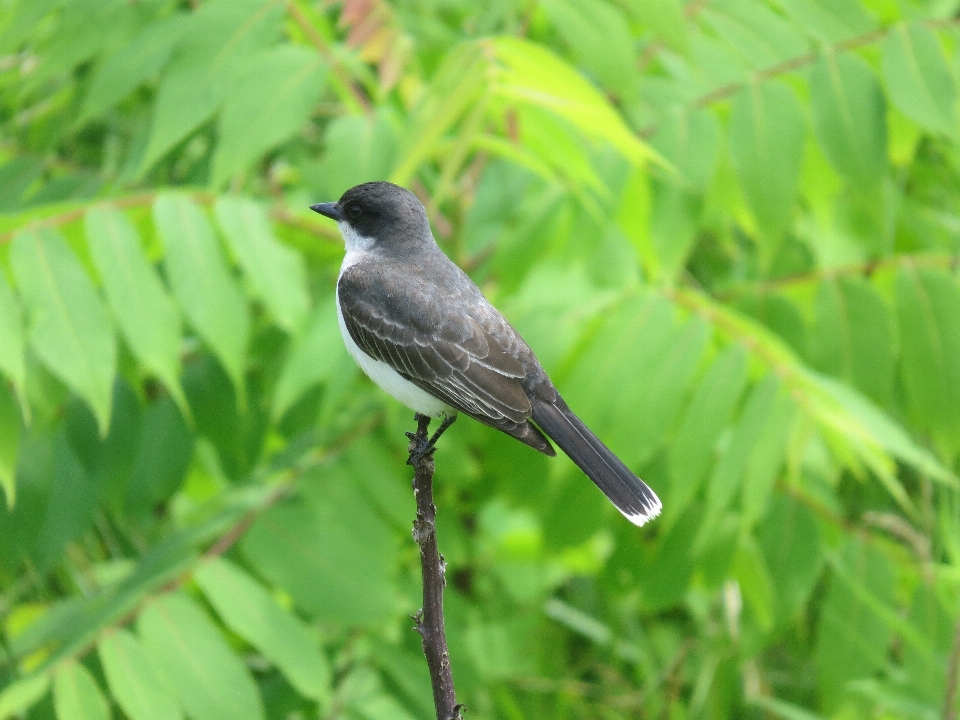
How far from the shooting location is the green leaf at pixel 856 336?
412 cm

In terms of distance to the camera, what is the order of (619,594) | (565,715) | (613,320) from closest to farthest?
1. (613,320)
2. (619,594)
3. (565,715)

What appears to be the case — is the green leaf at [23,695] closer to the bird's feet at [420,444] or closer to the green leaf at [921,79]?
the bird's feet at [420,444]

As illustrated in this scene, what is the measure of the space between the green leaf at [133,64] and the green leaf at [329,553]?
69.1 inches

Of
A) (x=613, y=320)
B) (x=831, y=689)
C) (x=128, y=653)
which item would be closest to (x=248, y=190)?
(x=613, y=320)

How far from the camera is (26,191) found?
15.4 feet

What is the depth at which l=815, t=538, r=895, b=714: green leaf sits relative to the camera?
3967mm

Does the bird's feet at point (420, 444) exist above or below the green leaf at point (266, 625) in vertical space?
above

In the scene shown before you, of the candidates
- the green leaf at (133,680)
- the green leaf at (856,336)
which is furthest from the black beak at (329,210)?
the green leaf at (856,336)

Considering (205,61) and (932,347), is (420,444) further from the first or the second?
(932,347)

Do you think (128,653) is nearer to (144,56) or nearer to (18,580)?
(18,580)

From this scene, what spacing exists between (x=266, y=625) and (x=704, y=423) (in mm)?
1764

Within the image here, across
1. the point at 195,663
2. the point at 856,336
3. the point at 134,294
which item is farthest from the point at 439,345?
the point at 856,336

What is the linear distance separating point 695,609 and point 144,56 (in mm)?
3992

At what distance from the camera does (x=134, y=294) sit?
11.1ft
